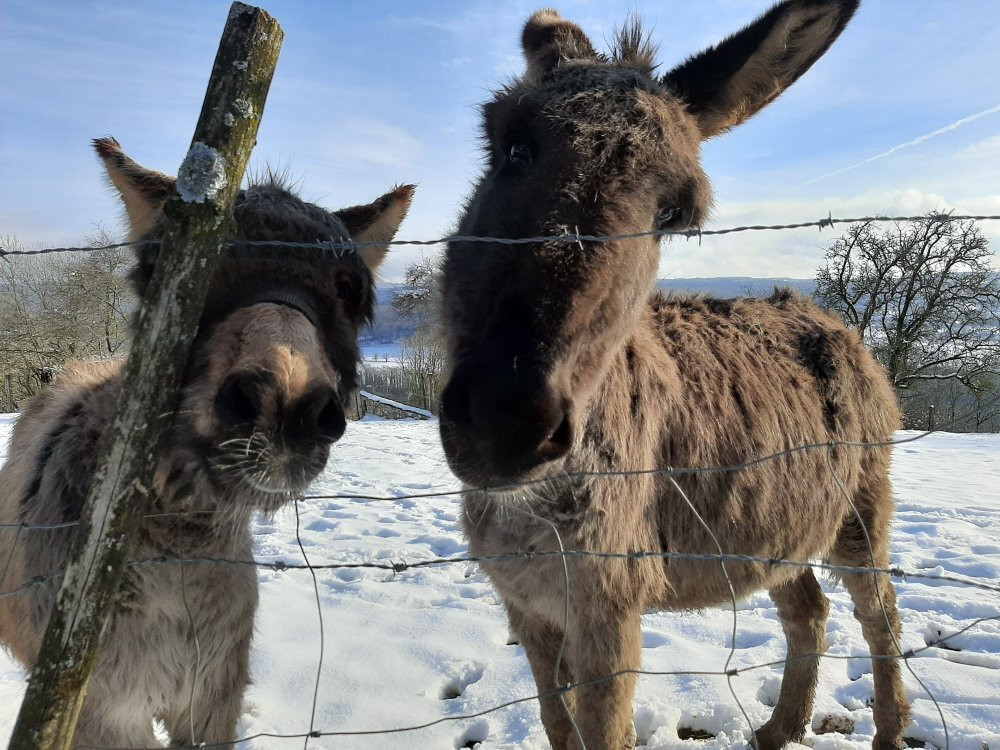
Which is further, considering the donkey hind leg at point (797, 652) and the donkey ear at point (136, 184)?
the donkey hind leg at point (797, 652)

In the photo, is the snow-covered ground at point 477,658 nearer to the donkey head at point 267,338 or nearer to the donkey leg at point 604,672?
the donkey head at point 267,338

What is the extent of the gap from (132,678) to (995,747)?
393cm

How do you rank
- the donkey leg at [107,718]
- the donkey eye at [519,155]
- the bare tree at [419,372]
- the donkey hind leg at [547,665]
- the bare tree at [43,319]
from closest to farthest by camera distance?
the donkey leg at [107,718] → the donkey eye at [519,155] → the donkey hind leg at [547,665] → the bare tree at [419,372] → the bare tree at [43,319]

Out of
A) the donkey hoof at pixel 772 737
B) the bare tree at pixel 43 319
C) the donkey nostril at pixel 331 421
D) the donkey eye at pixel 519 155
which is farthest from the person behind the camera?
the bare tree at pixel 43 319

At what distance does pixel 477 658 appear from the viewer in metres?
3.69

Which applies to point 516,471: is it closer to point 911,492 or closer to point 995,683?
point 995,683

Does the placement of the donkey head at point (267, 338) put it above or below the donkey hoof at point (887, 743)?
above

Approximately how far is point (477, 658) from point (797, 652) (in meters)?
1.98

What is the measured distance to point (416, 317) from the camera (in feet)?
10.4

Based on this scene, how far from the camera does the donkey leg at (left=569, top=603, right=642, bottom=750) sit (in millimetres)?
2133

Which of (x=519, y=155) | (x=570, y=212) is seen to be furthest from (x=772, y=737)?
(x=519, y=155)

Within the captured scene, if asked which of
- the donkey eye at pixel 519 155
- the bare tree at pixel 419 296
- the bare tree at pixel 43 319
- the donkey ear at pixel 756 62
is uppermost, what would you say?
the donkey ear at pixel 756 62

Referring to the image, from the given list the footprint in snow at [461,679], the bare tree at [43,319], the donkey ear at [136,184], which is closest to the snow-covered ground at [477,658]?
the footprint in snow at [461,679]

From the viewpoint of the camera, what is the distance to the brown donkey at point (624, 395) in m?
1.61
